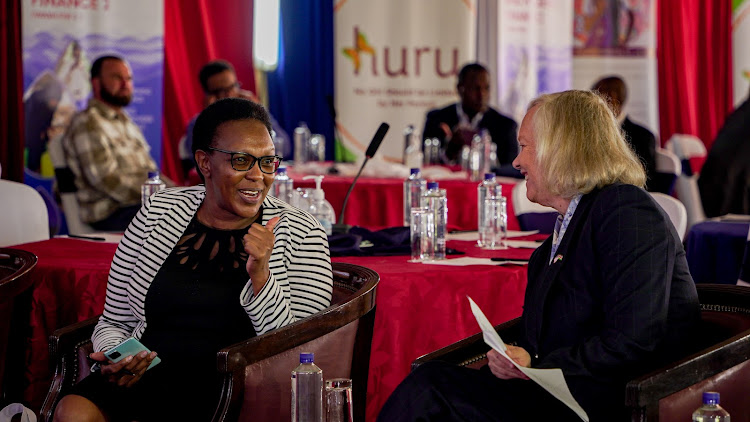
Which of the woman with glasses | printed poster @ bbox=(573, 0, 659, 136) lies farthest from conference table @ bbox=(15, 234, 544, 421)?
printed poster @ bbox=(573, 0, 659, 136)

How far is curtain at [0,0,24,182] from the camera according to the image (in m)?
7.80

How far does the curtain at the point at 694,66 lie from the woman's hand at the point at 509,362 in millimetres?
8819

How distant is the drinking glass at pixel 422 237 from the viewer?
133 inches

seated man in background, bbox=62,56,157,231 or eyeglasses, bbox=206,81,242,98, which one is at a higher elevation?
eyeglasses, bbox=206,81,242,98

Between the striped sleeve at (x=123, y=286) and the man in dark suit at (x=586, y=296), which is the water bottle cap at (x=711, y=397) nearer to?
the man in dark suit at (x=586, y=296)

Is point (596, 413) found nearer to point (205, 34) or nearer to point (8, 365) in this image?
point (8, 365)

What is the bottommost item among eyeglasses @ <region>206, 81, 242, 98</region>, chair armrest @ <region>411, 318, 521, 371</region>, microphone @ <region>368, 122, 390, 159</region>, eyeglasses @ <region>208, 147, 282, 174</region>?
chair armrest @ <region>411, 318, 521, 371</region>

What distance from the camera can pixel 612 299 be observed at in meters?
2.11

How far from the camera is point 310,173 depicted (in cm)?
689

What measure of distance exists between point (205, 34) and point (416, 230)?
5.90 meters

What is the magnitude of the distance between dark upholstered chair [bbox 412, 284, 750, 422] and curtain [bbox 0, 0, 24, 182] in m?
6.34

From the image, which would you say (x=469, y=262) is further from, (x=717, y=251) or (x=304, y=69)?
(x=304, y=69)

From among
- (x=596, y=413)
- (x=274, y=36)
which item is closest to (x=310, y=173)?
(x=274, y=36)

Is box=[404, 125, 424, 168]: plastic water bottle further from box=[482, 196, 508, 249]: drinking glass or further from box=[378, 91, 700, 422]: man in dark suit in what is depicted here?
box=[378, 91, 700, 422]: man in dark suit
